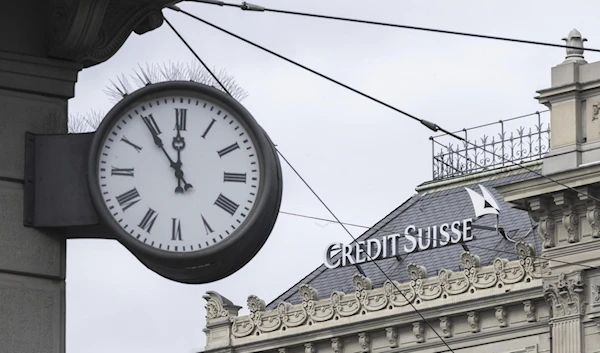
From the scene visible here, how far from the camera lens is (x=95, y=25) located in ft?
35.5

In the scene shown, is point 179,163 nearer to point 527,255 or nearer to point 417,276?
point 527,255

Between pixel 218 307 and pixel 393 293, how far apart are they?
5.45 metres

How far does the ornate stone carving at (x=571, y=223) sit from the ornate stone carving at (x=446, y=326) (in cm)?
465

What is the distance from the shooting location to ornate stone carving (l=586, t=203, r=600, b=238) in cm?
4519

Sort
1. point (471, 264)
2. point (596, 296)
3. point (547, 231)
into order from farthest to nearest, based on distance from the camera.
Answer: point (471, 264), point (547, 231), point (596, 296)

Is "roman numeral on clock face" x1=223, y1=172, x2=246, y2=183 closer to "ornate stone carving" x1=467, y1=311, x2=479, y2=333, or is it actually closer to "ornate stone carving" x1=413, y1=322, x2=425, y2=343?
"ornate stone carving" x1=467, y1=311, x2=479, y2=333

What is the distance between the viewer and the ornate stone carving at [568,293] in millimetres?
45625

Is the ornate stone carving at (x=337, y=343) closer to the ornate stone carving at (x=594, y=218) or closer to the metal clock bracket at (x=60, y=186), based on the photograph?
the ornate stone carving at (x=594, y=218)

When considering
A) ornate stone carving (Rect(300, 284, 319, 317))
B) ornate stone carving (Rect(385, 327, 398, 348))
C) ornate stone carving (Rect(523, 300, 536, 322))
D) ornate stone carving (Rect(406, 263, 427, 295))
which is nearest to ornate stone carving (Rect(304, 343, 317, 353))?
ornate stone carving (Rect(300, 284, 319, 317))

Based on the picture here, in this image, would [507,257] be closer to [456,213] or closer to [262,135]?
[456,213]

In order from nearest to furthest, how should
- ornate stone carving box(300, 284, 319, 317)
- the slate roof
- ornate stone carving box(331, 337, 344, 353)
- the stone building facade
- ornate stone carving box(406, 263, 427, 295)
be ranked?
the stone building facade < ornate stone carving box(406, 263, 427, 295) < the slate roof < ornate stone carving box(331, 337, 344, 353) < ornate stone carving box(300, 284, 319, 317)

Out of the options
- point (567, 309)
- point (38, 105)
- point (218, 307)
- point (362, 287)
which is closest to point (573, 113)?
point (567, 309)

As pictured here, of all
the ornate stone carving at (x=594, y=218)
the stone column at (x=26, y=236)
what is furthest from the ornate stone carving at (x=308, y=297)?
the stone column at (x=26, y=236)

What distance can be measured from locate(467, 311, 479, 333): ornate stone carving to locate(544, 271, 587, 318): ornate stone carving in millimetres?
3162
